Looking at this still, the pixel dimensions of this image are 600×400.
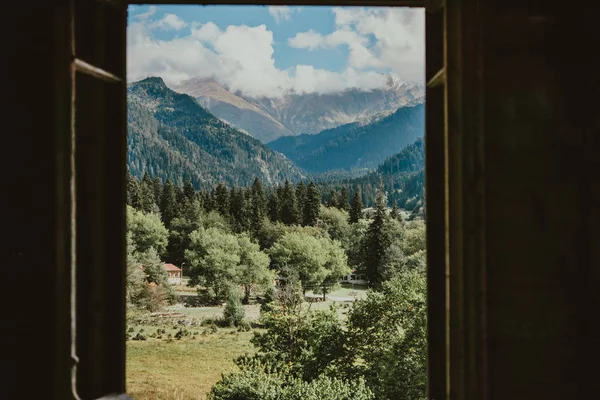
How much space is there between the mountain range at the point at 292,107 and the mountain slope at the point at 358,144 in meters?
15.8

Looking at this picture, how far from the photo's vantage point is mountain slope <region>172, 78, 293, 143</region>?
520ft

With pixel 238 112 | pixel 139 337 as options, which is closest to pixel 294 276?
pixel 139 337

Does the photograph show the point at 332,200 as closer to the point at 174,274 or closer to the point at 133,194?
the point at 174,274

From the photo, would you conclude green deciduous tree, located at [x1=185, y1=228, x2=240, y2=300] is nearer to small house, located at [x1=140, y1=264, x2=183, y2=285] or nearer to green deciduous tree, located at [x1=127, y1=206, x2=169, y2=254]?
small house, located at [x1=140, y1=264, x2=183, y2=285]

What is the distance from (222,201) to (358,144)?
249 ft

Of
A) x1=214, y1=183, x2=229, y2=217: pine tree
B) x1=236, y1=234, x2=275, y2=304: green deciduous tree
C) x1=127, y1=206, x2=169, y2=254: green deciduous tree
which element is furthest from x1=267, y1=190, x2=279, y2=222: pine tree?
x1=127, y1=206, x2=169, y2=254: green deciduous tree

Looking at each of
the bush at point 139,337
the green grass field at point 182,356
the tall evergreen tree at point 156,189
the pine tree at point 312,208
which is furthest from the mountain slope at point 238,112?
the bush at point 139,337

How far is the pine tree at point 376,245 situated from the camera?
125 ft

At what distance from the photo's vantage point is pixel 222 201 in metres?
44.2
